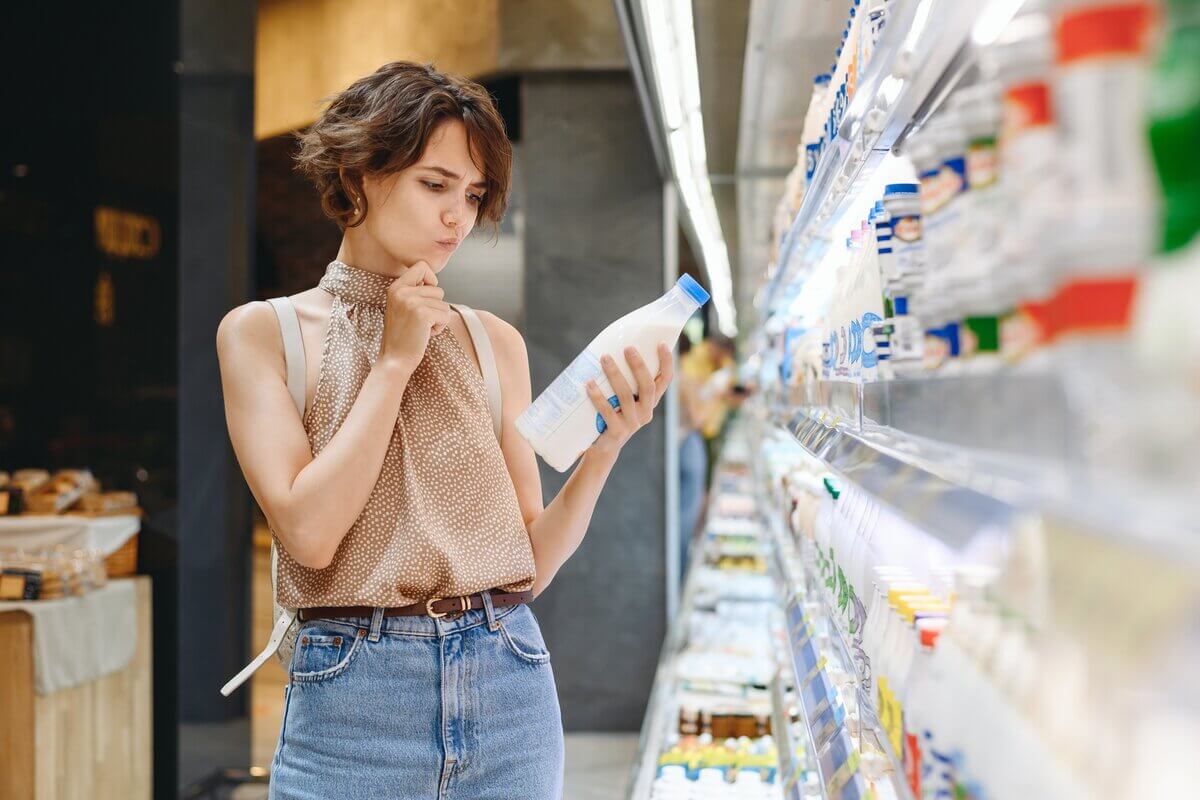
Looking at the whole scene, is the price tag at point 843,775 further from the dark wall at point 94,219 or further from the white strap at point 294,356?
the dark wall at point 94,219

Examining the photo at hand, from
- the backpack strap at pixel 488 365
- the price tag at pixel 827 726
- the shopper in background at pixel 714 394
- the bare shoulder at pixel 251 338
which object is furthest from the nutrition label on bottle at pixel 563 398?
the shopper in background at pixel 714 394

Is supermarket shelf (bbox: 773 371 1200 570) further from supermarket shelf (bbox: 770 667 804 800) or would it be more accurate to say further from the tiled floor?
the tiled floor

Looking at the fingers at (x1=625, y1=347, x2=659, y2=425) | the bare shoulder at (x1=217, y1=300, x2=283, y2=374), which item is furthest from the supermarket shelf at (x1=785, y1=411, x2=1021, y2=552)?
the bare shoulder at (x1=217, y1=300, x2=283, y2=374)

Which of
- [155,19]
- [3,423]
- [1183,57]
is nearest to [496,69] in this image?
[155,19]

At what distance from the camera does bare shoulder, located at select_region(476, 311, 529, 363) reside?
1479 mm

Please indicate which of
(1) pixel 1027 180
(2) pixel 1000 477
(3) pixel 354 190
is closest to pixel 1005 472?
(2) pixel 1000 477

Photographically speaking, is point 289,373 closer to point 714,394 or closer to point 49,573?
point 49,573

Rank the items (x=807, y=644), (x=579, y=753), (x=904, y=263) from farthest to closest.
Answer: (x=579, y=753) < (x=807, y=644) < (x=904, y=263)

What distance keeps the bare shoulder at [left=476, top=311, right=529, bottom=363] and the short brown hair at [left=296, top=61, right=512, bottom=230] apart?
0.15 m

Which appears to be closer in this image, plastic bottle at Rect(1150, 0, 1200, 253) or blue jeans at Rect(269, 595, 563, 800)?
plastic bottle at Rect(1150, 0, 1200, 253)

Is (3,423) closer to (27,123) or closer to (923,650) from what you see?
(27,123)

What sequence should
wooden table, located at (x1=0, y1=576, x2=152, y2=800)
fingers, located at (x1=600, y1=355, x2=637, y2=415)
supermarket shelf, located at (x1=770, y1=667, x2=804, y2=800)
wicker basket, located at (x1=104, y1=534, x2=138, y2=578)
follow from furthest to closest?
1. wicker basket, located at (x1=104, y1=534, x2=138, y2=578)
2. wooden table, located at (x1=0, y1=576, x2=152, y2=800)
3. supermarket shelf, located at (x1=770, y1=667, x2=804, y2=800)
4. fingers, located at (x1=600, y1=355, x2=637, y2=415)

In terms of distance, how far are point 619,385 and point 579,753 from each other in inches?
128

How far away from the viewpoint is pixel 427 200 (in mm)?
1306
